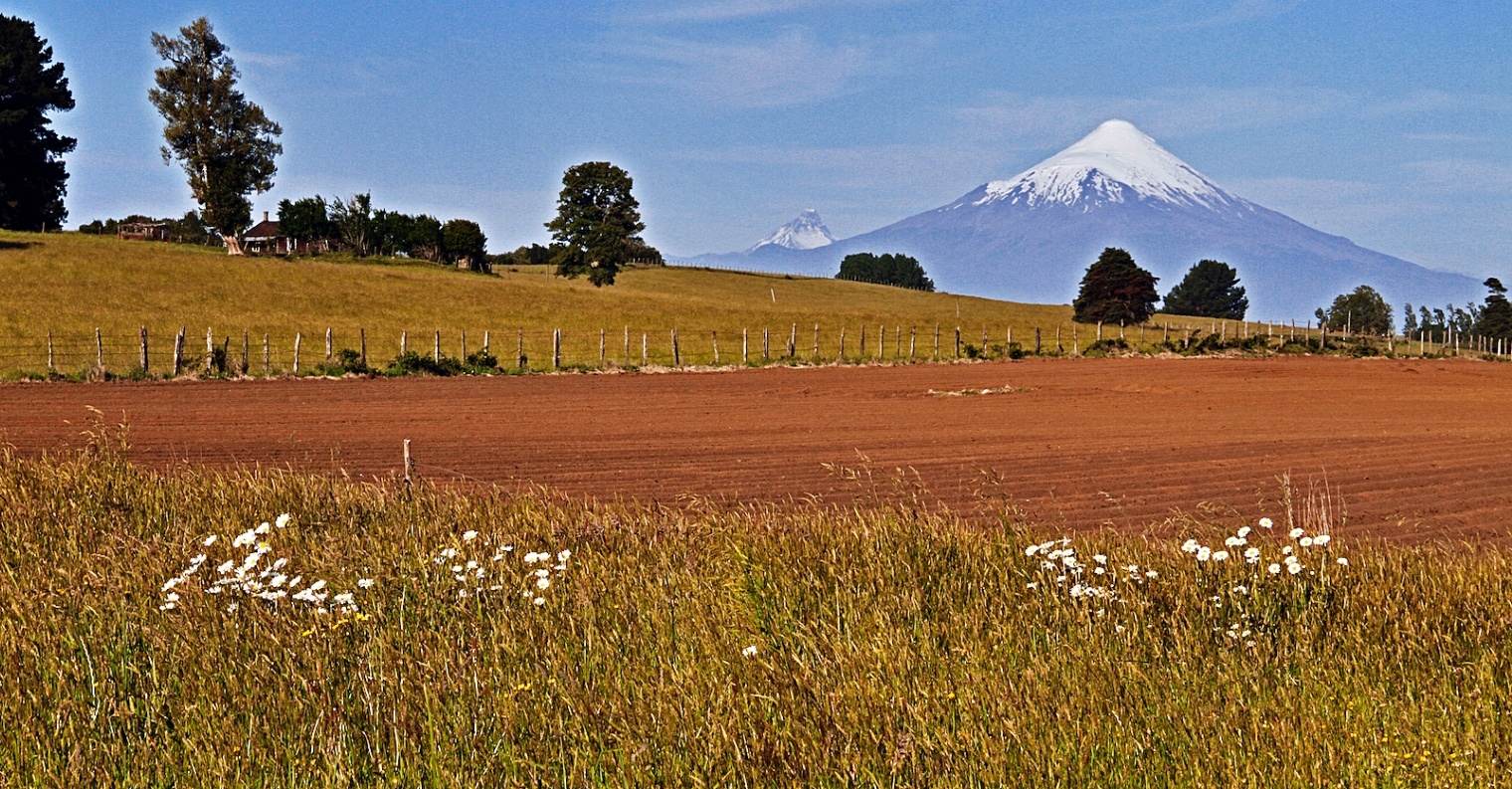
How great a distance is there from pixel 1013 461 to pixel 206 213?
78948 mm

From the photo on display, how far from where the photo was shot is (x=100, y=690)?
4.98 meters

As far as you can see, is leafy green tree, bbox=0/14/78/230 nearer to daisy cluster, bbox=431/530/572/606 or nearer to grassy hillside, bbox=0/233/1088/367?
grassy hillside, bbox=0/233/1088/367

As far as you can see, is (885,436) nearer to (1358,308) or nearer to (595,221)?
(595,221)

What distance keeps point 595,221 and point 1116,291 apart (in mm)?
40342

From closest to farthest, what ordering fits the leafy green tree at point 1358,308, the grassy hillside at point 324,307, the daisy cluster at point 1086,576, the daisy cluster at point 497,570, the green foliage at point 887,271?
the daisy cluster at point 1086,576 < the daisy cluster at point 497,570 < the grassy hillside at point 324,307 < the leafy green tree at point 1358,308 < the green foliage at point 887,271

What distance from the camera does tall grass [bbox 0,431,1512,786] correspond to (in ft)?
13.8

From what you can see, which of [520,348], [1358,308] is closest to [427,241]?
A: [520,348]

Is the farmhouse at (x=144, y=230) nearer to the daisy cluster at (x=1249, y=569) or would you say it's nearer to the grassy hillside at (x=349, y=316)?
the grassy hillside at (x=349, y=316)

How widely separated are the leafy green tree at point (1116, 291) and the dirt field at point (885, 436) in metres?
57.6

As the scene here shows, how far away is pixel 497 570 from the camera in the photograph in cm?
680

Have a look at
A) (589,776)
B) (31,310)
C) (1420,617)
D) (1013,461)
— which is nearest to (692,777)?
(589,776)

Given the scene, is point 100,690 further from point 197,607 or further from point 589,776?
point 589,776

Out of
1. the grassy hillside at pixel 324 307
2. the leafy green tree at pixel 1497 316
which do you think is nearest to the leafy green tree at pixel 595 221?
the grassy hillside at pixel 324 307

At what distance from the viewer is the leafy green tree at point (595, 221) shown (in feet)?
291
